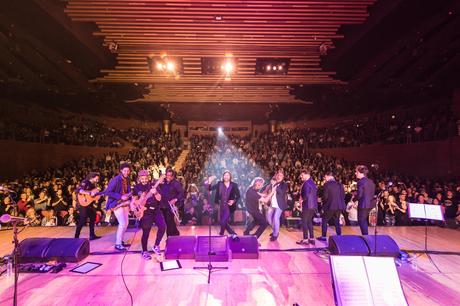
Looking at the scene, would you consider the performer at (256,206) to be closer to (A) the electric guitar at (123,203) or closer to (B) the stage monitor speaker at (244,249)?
(B) the stage monitor speaker at (244,249)

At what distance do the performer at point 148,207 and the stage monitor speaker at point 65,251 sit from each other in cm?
98

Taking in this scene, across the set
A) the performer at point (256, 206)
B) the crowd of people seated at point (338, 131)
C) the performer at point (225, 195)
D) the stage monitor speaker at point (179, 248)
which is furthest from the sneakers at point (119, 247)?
the crowd of people seated at point (338, 131)

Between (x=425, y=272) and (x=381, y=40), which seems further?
(x=381, y=40)

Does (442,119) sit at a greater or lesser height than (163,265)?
greater

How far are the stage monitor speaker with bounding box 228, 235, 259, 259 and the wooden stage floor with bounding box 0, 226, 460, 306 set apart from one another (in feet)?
0.29

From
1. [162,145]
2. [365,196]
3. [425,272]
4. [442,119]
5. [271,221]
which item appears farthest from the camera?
[162,145]

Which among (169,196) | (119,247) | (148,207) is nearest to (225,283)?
(148,207)

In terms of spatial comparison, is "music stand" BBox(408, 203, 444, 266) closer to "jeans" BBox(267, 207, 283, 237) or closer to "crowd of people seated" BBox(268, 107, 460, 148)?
"jeans" BBox(267, 207, 283, 237)

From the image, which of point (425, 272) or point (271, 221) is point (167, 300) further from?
point (425, 272)

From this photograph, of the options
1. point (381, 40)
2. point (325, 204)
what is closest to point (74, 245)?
point (325, 204)

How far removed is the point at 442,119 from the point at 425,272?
10.3 metres

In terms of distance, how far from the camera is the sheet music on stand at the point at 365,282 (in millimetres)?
2539

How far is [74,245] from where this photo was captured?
481 cm

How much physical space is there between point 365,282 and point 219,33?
6.04 m
